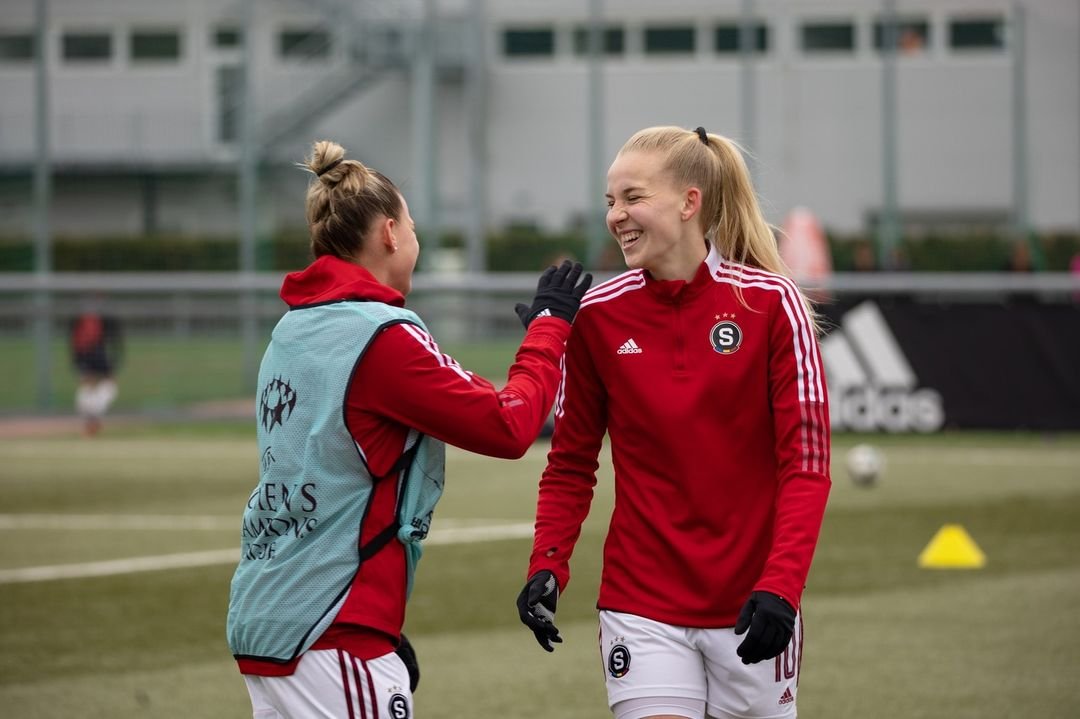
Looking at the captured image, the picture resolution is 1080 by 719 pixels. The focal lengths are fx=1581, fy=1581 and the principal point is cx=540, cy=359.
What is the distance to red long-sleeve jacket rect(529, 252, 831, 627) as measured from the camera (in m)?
3.60

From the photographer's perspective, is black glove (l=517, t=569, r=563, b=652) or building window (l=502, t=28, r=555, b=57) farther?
building window (l=502, t=28, r=555, b=57)

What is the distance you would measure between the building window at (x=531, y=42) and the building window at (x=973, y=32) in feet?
29.0

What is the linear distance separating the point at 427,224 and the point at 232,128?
905cm

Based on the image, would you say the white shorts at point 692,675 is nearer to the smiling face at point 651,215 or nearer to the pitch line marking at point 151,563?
the smiling face at point 651,215

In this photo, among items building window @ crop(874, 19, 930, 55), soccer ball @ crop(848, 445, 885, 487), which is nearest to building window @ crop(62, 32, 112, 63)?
building window @ crop(874, 19, 930, 55)

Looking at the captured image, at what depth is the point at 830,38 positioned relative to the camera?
35.0m

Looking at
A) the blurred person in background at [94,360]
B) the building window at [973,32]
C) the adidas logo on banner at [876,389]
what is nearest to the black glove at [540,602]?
the adidas logo on banner at [876,389]

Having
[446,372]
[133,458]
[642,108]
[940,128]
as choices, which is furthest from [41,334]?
[940,128]

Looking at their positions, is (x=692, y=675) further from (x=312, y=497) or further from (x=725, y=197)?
(x=725, y=197)

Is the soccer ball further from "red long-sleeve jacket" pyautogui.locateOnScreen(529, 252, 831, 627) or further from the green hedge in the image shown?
the green hedge

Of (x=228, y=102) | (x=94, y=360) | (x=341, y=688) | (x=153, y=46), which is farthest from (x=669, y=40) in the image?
(x=341, y=688)

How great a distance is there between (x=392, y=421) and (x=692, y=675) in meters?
0.91

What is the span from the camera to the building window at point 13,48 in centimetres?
3650

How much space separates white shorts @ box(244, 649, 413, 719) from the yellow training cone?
6.52m
